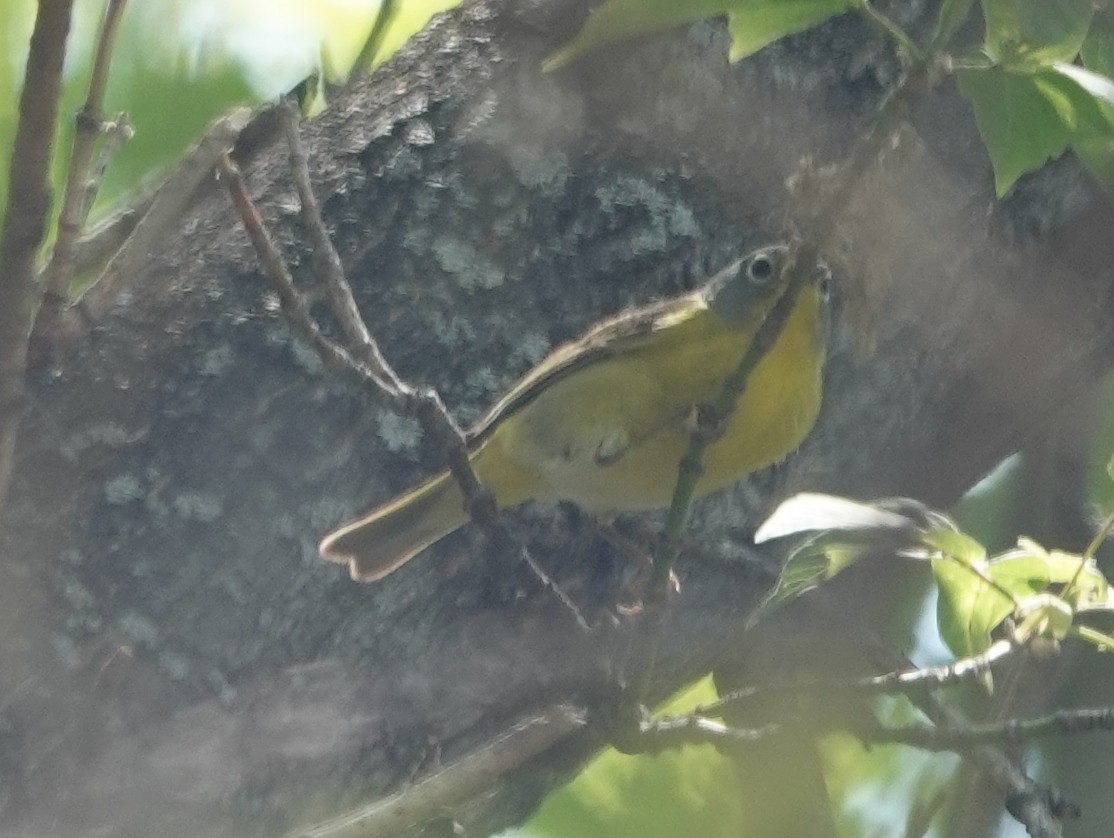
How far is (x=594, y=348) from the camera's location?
246 cm

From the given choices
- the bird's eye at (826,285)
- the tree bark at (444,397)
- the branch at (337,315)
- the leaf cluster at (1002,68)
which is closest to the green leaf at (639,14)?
the leaf cluster at (1002,68)

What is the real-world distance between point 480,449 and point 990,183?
3.56ft

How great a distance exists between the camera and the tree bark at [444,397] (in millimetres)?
2166

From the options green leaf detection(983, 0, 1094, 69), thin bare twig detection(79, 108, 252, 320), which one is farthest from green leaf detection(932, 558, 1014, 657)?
thin bare twig detection(79, 108, 252, 320)

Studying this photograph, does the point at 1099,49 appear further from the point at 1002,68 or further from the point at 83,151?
the point at 83,151

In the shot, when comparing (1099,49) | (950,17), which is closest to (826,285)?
(1099,49)

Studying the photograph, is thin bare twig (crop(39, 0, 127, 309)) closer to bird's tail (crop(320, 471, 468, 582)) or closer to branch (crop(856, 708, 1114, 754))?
bird's tail (crop(320, 471, 468, 582))

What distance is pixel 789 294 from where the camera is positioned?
1.33 metres

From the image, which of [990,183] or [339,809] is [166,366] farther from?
[990,183]

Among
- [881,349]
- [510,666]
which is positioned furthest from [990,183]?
[510,666]

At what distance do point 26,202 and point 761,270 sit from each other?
44.2 inches

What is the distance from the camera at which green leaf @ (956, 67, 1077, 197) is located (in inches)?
51.1

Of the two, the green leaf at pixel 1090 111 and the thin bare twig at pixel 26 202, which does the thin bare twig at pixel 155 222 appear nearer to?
the thin bare twig at pixel 26 202

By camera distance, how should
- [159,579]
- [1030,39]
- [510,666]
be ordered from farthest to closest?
[510,666], [159,579], [1030,39]
